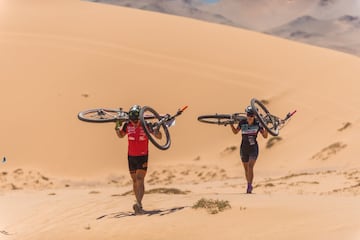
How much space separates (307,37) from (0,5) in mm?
111834

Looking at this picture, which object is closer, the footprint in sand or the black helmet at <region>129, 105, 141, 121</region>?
the black helmet at <region>129, 105, 141, 121</region>

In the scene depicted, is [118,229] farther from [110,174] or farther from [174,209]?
[110,174]

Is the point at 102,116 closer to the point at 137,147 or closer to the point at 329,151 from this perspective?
the point at 137,147

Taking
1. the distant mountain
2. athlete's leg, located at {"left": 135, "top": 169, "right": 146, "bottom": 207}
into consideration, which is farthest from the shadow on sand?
the distant mountain

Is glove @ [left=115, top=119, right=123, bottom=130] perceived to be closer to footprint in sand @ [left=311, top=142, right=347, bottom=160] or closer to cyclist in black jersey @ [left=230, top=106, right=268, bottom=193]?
cyclist in black jersey @ [left=230, top=106, right=268, bottom=193]

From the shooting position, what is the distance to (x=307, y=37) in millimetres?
138250

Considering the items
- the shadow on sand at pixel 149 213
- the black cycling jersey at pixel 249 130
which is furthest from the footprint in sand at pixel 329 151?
the shadow on sand at pixel 149 213

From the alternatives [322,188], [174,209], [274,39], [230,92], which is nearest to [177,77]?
[230,92]

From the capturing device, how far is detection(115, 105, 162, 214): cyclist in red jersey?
7.79 meters

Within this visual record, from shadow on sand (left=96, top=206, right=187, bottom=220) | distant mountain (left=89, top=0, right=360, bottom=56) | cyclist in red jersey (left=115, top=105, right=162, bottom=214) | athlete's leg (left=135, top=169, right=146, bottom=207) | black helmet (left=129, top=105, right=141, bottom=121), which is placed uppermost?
distant mountain (left=89, top=0, right=360, bottom=56)

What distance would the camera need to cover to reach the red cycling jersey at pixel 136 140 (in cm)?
783

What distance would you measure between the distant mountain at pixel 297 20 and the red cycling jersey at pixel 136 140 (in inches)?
4306

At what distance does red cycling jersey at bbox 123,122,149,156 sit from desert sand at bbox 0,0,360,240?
83 centimetres

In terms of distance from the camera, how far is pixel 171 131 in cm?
2036
